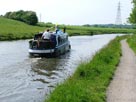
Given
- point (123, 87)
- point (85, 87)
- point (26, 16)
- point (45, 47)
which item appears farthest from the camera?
point (26, 16)

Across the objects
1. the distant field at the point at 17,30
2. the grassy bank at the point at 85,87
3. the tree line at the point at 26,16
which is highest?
the tree line at the point at 26,16

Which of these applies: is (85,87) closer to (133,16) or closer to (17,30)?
(133,16)

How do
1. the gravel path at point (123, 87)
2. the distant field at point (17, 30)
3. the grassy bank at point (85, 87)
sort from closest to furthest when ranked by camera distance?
the grassy bank at point (85, 87), the gravel path at point (123, 87), the distant field at point (17, 30)

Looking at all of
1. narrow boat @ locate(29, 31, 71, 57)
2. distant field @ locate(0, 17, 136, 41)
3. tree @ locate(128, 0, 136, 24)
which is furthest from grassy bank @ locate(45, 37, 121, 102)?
distant field @ locate(0, 17, 136, 41)

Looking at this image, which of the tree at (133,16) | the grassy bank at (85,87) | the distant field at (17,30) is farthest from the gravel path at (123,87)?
the distant field at (17,30)

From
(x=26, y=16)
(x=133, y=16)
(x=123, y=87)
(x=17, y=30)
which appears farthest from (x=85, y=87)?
(x=26, y=16)

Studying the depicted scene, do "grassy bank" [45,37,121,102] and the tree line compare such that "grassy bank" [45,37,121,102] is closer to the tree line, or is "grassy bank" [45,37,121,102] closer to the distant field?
the distant field

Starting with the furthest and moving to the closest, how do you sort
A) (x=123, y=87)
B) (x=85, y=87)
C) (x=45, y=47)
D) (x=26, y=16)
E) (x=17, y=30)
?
(x=26, y=16) < (x=17, y=30) < (x=45, y=47) < (x=123, y=87) < (x=85, y=87)

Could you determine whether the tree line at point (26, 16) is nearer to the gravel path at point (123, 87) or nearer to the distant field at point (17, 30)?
the distant field at point (17, 30)

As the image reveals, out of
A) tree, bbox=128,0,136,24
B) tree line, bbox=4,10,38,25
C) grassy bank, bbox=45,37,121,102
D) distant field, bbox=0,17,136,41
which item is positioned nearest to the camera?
grassy bank, bbox=45,37,121,102

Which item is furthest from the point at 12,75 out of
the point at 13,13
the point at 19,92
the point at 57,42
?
the point at 13,13

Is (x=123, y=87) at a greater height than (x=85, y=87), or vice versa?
(x=85, y=87)

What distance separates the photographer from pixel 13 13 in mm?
145000

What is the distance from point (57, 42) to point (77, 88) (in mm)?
24682
